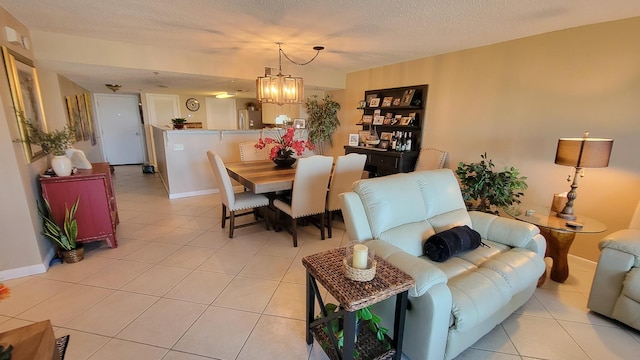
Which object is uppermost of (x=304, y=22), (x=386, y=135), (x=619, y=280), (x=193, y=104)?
(x=304, y=22)

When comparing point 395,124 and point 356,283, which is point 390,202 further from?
point 395,124

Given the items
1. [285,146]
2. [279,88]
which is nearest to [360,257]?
[285,146]

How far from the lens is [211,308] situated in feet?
6.49

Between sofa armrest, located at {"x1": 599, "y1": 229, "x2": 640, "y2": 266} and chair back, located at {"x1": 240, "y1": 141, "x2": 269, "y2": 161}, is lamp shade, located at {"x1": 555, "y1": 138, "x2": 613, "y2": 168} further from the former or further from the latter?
chair back, located at {"x1": 240, "y1": 141, "x2": 269, "y2": 161}

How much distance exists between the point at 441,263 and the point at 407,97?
2.97 meters

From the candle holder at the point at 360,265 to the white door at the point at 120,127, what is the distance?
800 centimetres

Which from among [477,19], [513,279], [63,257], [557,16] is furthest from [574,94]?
[63,257]

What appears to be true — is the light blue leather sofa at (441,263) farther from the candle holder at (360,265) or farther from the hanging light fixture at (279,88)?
the hanging light fixture at (279,88)

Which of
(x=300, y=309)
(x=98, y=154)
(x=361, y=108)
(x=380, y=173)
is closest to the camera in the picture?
(x=300, y=309)

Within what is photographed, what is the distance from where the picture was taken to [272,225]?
3455mm

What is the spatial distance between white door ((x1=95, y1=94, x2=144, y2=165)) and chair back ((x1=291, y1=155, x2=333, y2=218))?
21.8ft

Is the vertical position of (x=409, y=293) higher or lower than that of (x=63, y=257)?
higher

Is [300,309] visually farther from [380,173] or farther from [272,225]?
[380,173]

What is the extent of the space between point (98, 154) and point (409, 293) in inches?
296
